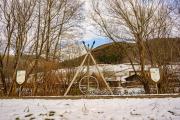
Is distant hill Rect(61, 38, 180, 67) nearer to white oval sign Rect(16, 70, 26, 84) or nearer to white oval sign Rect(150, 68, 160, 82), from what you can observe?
white oval sign Rect(16, 70, 26, 84)

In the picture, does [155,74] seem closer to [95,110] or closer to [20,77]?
[95,110]

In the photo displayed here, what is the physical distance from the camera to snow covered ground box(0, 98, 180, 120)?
335 inches

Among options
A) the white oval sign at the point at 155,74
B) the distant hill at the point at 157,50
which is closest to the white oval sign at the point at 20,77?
the white oval sign at the point at 155,74

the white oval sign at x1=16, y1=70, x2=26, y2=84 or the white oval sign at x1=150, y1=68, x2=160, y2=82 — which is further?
the white oval sign at x1=16, y1=70, x2=26, y2=84

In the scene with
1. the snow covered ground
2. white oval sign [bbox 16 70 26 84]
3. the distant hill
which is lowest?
the snow covered ground

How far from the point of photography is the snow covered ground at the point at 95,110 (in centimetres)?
852

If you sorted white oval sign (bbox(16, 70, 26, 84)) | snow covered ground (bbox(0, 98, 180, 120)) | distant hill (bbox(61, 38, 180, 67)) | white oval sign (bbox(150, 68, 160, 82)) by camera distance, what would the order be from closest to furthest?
1. snow covered ground (bbox(0, 98, 180, 120))
2. white oval sign (bbox(150, 68, 160, 82))
3. white oval sign (bbox(16, 70, 26, 84))
4. distant hill (bbox(61, 38, 180, 67))

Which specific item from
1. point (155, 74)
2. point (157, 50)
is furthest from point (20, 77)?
point (157, 50)

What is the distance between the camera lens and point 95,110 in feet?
29.8

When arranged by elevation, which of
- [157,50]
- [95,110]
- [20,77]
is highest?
[157,50]

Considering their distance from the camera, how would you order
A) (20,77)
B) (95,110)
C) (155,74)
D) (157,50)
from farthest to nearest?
(157,50)
(20,77)
(155,74)
(95,110)

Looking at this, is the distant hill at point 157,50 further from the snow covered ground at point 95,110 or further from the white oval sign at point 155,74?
the snow covered ground at point 95,110

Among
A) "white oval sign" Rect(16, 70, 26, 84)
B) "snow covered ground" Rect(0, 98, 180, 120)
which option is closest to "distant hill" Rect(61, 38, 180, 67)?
"white oval sign" Rect(16, 70, 26, 84)

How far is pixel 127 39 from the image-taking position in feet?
82.9
